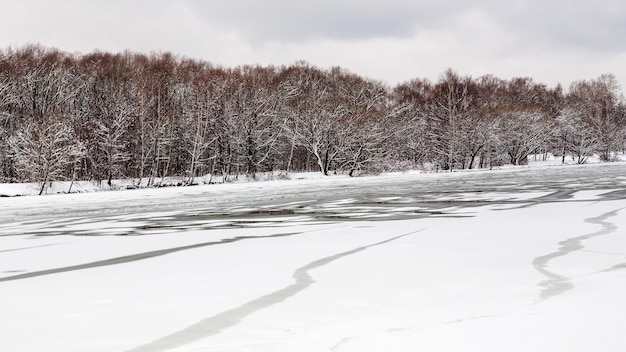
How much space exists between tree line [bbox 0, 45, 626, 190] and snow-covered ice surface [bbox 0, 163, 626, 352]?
29.4 m

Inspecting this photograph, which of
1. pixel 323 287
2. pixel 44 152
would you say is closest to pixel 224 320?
pixel 323 287

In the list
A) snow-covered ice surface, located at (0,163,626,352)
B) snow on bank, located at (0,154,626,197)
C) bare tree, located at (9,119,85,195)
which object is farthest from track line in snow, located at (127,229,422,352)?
snow on bank, located at (0,154,626,197)

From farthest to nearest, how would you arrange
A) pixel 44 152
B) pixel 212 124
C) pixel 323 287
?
pixel 212 124, pixel 44 152, pixel 323 287

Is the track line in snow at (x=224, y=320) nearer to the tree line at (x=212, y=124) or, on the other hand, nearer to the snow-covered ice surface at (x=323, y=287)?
the snow-covered ice surface at (x=323, y=287)

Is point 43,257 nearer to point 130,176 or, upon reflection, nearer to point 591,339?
point 591,339

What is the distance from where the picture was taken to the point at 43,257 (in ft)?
28.1

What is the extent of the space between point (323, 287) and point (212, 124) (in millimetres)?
44070

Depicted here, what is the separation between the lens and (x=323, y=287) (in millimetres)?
5988

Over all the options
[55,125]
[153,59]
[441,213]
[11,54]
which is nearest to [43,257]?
[441,213]

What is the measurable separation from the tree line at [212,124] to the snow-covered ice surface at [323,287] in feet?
96.5

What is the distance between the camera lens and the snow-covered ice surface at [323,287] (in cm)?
428

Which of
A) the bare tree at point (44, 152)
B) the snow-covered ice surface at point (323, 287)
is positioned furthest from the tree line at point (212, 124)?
the snow-covered ice surface at point (323, 287)

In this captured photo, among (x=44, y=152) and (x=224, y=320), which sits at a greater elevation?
(x=44, y=152)

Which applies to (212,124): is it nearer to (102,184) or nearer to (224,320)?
(102,184)
